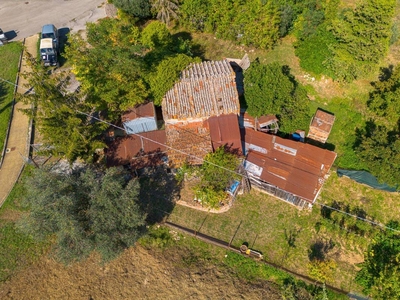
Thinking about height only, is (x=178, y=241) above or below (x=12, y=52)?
below

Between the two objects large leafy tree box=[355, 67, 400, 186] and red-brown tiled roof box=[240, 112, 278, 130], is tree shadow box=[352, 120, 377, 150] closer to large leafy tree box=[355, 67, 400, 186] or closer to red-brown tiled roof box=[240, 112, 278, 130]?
large leafy tree box=[355, 67, 400, 186]

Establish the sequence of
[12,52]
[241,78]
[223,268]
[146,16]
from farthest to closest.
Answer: [146,16] < [12,52] < [241,78] < [223,268]

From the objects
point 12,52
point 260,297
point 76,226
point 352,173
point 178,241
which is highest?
point 12,52

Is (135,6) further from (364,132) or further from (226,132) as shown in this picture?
(364,132)

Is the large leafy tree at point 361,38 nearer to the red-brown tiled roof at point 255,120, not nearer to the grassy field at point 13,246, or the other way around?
the red-brown tiled roof at point 255,120

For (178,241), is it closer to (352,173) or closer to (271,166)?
(271,166)

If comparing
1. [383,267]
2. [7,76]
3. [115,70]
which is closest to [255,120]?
[115,70]

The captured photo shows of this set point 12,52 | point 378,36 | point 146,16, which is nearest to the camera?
point 378,36

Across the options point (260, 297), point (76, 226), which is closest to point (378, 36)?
point (260, 297)
